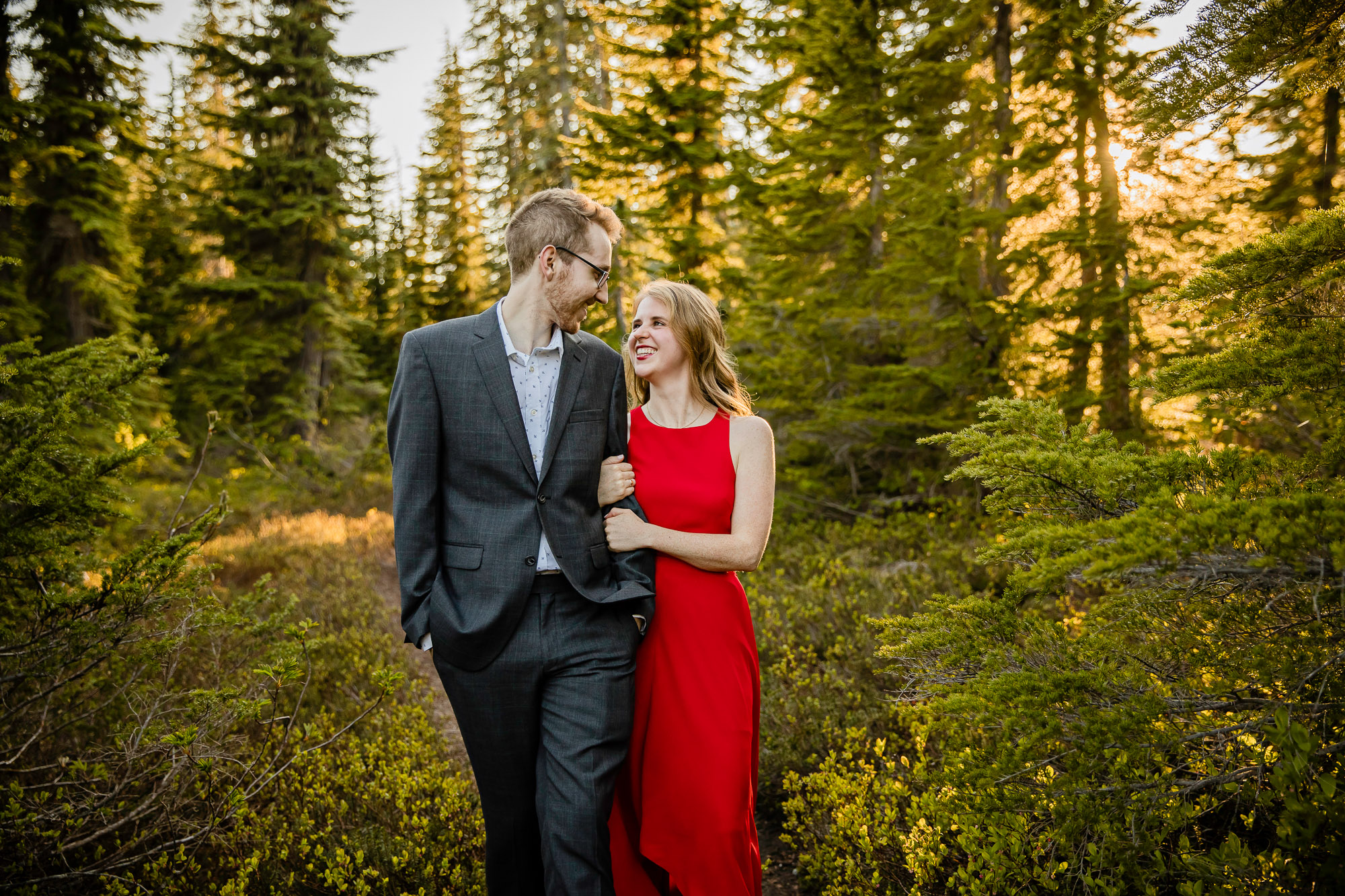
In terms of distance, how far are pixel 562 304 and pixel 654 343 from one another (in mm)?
529

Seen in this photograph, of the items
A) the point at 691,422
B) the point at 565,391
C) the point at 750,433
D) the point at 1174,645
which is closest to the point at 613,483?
the point at 565,391

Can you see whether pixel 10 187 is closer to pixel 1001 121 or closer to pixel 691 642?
pixel 691 642

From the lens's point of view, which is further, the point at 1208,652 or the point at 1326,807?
the point at 1208,652

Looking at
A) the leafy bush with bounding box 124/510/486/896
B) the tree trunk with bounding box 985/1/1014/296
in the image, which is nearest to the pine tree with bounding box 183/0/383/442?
the leafy bush with bounding box 124/510/486/896

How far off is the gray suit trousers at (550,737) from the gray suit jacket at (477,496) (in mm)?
96

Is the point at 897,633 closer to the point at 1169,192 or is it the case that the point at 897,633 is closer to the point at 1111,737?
the point at 1111,737

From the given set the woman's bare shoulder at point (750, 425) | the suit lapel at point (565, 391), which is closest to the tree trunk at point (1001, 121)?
the woman's bare shoulder at point (750, 425)

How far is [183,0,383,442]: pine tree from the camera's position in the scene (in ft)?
60.0

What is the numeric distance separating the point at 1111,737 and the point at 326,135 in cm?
2207

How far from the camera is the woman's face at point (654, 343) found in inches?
129

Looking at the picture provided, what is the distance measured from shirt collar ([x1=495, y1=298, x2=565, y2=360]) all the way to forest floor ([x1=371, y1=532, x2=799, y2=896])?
186cm

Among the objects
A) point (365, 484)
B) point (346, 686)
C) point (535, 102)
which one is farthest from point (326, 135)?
point (346, 686)

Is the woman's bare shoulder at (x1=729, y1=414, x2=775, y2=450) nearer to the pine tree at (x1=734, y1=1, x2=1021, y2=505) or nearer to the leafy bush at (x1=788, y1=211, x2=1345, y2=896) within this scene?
the leafy bush at (x1=788, y1=211, x2=1345, y2=896)

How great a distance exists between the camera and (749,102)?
471 inches
